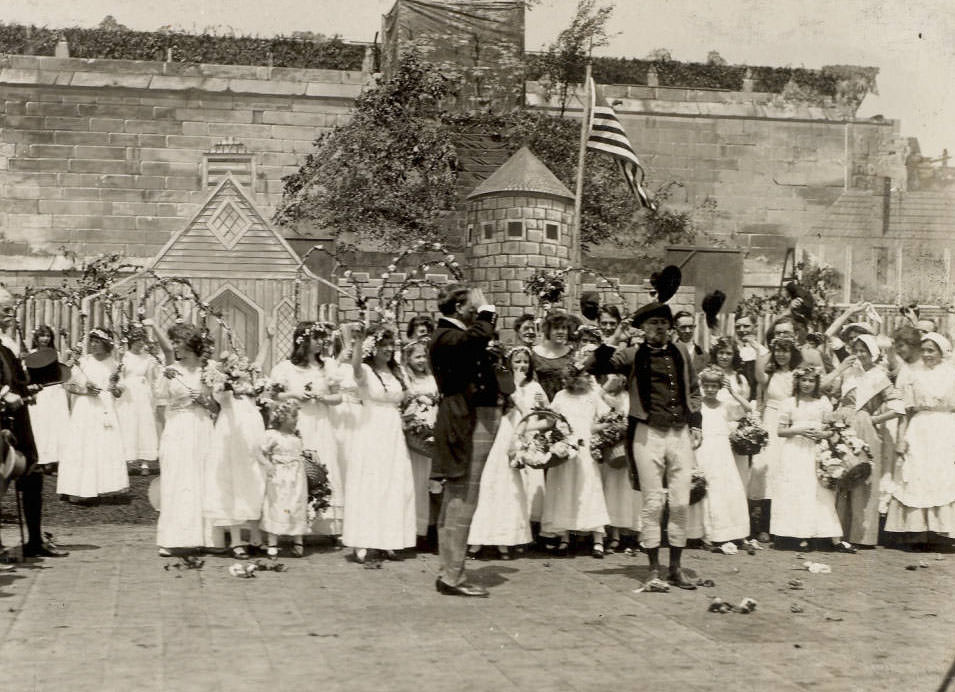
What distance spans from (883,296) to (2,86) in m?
20.8

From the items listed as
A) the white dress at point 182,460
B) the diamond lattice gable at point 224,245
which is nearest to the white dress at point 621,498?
the white dress at point 182,460

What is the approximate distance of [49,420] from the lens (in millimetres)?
14070

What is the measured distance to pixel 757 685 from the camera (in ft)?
19.3

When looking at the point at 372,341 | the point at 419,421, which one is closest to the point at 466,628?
the point at 419,421

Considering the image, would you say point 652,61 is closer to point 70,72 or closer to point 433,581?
point 70,72

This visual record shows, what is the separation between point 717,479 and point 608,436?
3.26ft

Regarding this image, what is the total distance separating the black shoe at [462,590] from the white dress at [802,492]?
324cm

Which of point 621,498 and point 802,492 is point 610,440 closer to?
point 621,498

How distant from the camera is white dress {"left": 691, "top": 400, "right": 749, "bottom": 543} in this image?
1013 centimetres

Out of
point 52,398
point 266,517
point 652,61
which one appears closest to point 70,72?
point 652,61

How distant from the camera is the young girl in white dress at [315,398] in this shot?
1030cm

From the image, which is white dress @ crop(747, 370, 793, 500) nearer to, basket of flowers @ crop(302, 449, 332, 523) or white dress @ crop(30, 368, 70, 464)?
basket of flowers @ crop(302, 449, 332, 523)

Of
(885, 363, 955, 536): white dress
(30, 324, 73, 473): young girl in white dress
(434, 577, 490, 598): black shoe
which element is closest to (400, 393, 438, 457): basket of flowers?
(434, 577, 490, 598): black shoe

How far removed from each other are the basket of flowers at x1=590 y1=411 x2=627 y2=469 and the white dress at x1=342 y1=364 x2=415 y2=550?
151 centimetres
